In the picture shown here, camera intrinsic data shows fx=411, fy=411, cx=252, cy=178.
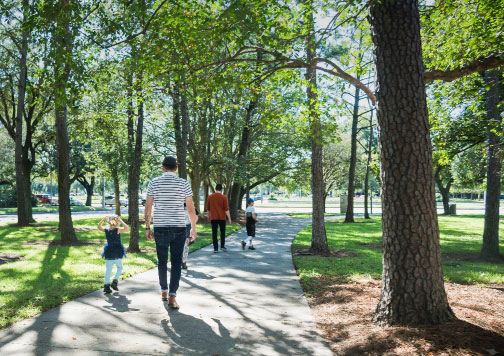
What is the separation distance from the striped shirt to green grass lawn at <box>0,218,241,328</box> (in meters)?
1.85

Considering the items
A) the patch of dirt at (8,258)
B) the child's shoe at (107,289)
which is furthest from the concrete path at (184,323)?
the patch of dirt at (8,258)

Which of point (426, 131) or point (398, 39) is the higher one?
point (398, 39)

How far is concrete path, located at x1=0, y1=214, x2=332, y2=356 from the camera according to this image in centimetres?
392

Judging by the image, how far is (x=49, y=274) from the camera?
309 inches

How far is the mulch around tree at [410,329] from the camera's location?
374 cm

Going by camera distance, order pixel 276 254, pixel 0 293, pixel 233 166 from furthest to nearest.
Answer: pixel 233 166, pixel 276 254, pixel 0 293

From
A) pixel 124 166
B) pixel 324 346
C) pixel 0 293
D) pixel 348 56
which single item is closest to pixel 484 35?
pixel 348 56

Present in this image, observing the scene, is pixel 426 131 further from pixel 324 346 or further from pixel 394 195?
pixel 324 346

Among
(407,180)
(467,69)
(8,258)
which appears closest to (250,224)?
(8,258)

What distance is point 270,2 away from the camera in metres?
6.53

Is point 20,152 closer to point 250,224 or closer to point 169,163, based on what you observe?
point 250,224

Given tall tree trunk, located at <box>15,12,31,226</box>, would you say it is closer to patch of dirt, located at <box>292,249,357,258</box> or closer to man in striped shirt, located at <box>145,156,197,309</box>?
patch of dirt, located at <box>292,249,357,258</box>

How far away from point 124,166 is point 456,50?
1839cm

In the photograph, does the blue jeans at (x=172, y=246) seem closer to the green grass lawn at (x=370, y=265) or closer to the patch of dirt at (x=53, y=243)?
the green grass lawn at (x=370, y=265)
